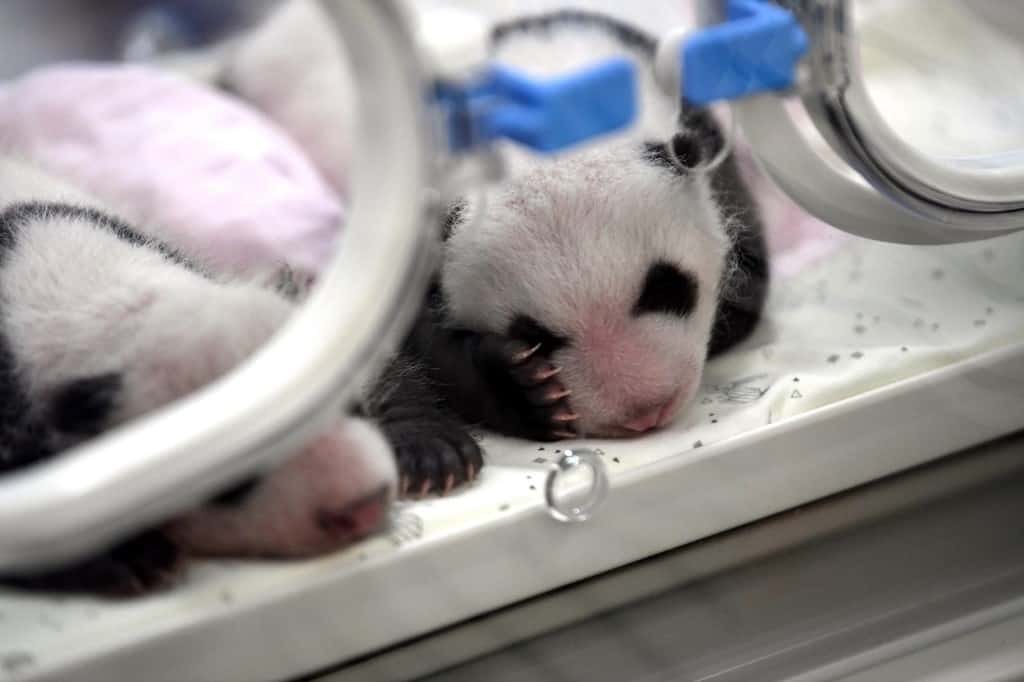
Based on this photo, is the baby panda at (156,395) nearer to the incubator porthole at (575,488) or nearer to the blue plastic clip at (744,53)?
the incubator porthole at (575,488)

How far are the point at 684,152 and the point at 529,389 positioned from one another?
276mm

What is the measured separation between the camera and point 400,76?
63 centimetres

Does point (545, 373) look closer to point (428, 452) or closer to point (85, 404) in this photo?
point (428, 452)

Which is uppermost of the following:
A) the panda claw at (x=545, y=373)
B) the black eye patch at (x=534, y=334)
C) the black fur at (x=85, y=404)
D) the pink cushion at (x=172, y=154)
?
the black fur at (x=85, y=404)

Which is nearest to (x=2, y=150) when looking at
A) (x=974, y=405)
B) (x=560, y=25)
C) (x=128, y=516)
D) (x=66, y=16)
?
(x=66, y=16)

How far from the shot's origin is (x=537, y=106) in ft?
2.23

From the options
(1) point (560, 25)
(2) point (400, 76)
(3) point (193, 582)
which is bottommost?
(3) point (193, 582)

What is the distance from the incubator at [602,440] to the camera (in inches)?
25.5

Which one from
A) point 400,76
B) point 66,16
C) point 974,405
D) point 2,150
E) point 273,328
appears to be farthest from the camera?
point 66,16

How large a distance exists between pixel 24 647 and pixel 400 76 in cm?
47

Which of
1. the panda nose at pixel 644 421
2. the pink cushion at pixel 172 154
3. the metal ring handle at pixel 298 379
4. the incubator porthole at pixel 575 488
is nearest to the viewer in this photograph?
the metal ring handle at pixel 298 379

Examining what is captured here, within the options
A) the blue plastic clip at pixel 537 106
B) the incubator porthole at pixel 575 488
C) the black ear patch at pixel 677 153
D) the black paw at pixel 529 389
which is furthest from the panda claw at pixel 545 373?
the blue plastic clip at pixel 537 106

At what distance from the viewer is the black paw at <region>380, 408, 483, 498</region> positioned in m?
0.86

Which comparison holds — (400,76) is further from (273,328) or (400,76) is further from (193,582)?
(193,582)
